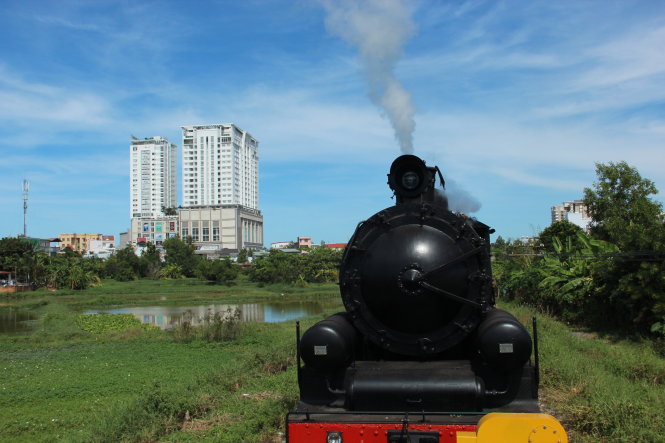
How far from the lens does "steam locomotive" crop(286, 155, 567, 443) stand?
176 inches

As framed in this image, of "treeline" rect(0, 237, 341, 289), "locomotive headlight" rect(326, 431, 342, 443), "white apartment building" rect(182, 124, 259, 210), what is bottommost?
"locomotive headlight" rect(326, 431, 342, 443)

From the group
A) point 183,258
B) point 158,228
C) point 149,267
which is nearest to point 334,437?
point 149,267

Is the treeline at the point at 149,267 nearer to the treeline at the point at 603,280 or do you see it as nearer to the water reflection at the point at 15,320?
the water reflection at the point at 15,320

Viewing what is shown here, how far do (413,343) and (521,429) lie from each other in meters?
1.56

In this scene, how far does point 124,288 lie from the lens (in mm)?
56156

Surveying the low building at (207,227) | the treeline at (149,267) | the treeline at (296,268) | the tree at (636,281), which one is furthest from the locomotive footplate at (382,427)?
the low building at (207,227)

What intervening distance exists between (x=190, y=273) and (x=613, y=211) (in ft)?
192

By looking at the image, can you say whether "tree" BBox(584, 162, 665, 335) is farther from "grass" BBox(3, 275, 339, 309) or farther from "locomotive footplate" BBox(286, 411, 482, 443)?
"grass" BBox(3, 275, 339, 309)

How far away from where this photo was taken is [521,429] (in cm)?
393

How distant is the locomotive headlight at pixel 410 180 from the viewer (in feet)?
19.6

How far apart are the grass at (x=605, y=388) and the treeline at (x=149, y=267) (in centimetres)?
4979

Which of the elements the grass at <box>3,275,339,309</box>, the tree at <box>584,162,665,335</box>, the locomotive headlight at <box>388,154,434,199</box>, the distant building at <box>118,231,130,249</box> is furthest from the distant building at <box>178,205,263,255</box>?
the locomotive headlight at <box>388,154,434,199</box>

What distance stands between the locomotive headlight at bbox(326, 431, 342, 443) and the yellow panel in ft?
3.45

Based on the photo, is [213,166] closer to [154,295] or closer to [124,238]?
[124,238]
